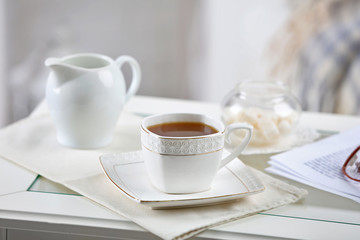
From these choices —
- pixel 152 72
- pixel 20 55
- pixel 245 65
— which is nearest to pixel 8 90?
pixel 20 55

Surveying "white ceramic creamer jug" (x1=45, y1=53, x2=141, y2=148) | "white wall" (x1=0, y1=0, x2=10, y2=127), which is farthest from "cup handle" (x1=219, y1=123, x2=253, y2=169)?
"white wall" (x1=0, y1=0, x2=10, y2=127)

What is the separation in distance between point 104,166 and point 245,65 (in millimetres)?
1422

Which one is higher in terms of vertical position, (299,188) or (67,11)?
(67,11)

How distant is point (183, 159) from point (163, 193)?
2.6 inches

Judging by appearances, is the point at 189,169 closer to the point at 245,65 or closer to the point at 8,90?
the point at 245,65

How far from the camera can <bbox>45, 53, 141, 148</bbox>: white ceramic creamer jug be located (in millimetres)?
851

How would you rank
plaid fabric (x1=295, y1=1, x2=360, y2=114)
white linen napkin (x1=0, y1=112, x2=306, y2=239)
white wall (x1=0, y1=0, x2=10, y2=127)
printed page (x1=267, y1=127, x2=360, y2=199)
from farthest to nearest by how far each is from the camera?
white wall (x1=0, y1=0, x2=10, y2=127) < plaid fabric (x1=295, y1=1, x2=360, y2=114) < printed page (x1=267, y1=127, x2=360, y2=199) < white linen napkin (x1=0, y1=112, x2=306, y2=239)

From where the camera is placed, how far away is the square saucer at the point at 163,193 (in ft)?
2.23

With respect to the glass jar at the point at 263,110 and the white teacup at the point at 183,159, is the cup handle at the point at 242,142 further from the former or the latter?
the glass jar at the point at 263,110

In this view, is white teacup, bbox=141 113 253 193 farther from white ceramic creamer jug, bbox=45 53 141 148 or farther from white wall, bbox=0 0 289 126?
white wall, bbox=0 0 289 126

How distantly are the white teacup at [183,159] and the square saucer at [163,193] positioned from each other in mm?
16

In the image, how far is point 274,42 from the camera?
6.76 feet

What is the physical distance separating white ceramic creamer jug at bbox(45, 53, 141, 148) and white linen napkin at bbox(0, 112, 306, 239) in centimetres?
3

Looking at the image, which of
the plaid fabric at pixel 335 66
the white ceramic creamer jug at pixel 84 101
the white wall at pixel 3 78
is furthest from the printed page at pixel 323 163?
the white wall at pixel 3 78
